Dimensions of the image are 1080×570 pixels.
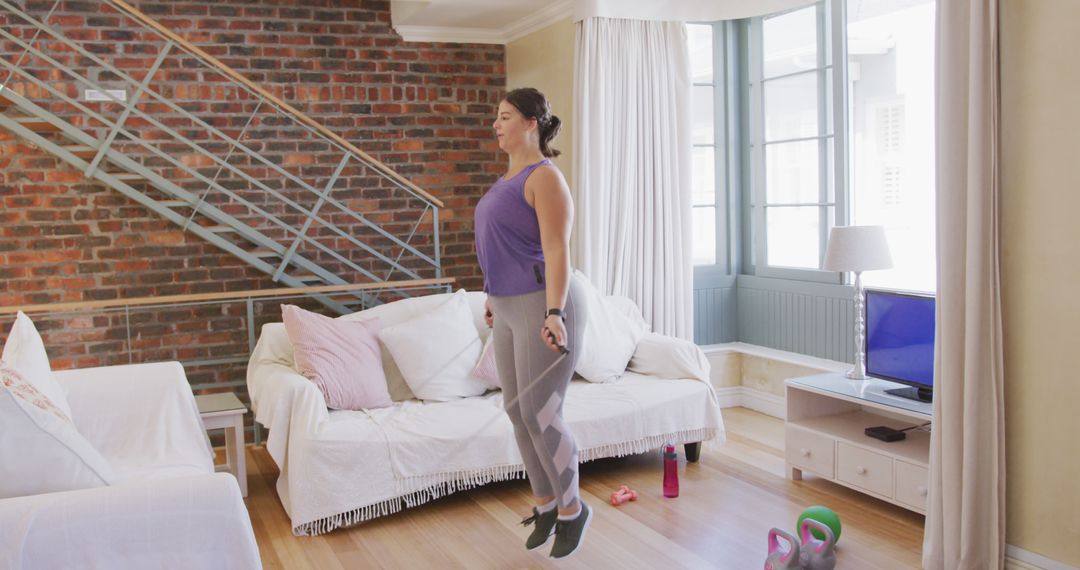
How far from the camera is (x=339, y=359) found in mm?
4156

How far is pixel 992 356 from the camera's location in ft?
9.90

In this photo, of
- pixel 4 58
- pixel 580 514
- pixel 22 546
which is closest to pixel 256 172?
pixel 4 58

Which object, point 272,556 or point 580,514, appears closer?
point 580,514

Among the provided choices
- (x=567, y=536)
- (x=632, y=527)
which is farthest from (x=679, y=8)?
(x=567, y=536)

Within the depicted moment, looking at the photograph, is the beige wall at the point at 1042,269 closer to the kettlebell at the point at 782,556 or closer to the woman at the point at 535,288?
the kettlebell at the point at 782,556

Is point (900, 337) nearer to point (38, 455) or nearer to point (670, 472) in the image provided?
point (670, 472)

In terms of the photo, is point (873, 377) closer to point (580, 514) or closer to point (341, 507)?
point (580, 514)

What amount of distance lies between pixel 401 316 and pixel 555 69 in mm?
1787

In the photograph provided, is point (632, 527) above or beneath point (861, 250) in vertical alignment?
beneath

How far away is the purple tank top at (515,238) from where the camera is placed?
291 cm

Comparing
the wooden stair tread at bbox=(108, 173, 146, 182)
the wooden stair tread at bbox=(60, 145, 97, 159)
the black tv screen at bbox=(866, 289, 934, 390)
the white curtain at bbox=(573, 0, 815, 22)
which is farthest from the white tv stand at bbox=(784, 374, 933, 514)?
the wooden stair tread at bbox=(60, 145, 97, 159)

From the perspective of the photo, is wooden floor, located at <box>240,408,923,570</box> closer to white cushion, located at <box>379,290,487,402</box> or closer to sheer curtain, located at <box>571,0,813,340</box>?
white cushion, located at <box>379,290,487,402</box>

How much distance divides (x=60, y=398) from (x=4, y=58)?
267 centimetres

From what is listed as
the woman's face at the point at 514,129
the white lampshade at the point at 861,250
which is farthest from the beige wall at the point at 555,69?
the woman's face at the point at 514,129
